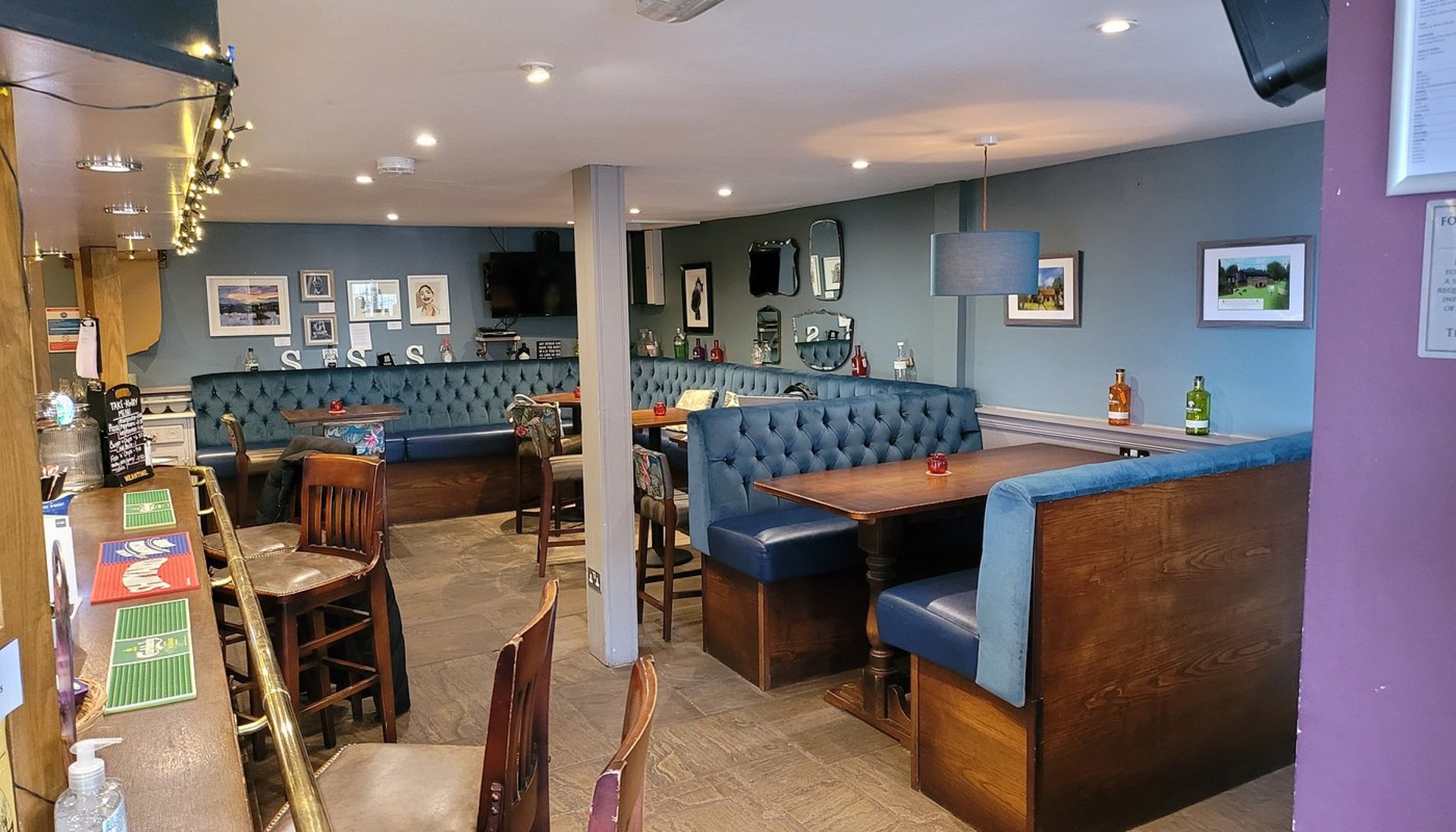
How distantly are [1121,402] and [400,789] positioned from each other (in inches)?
150

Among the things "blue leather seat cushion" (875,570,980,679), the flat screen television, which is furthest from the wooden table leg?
the flat screen television

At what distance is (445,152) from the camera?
411 cm

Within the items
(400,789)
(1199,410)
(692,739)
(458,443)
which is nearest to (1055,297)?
(1199,410)

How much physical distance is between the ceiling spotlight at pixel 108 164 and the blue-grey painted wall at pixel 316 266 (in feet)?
18.2

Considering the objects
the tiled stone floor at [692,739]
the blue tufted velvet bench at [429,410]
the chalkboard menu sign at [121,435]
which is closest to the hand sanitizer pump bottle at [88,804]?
the tiled stone floor at [692,739]

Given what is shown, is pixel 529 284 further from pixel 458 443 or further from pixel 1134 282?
pixel 1134 282

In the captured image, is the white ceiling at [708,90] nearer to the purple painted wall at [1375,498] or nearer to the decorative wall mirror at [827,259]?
the purple painted wall at [1375,498]

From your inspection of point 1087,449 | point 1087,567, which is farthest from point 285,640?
point 1087,449

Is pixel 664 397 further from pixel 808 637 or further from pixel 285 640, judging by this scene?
pixel 285 640

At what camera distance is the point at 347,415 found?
6469 mm

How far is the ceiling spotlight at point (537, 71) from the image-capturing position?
2.62 metres

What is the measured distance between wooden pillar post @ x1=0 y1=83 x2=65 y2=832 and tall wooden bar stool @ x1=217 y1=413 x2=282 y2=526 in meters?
5.13

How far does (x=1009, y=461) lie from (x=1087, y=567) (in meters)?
1.57

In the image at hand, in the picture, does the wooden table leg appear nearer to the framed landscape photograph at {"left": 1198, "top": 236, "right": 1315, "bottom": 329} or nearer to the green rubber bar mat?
the framed landscape photograph at {"left": 1198, "top": 236, "right": 1315, "bottom": 329}
